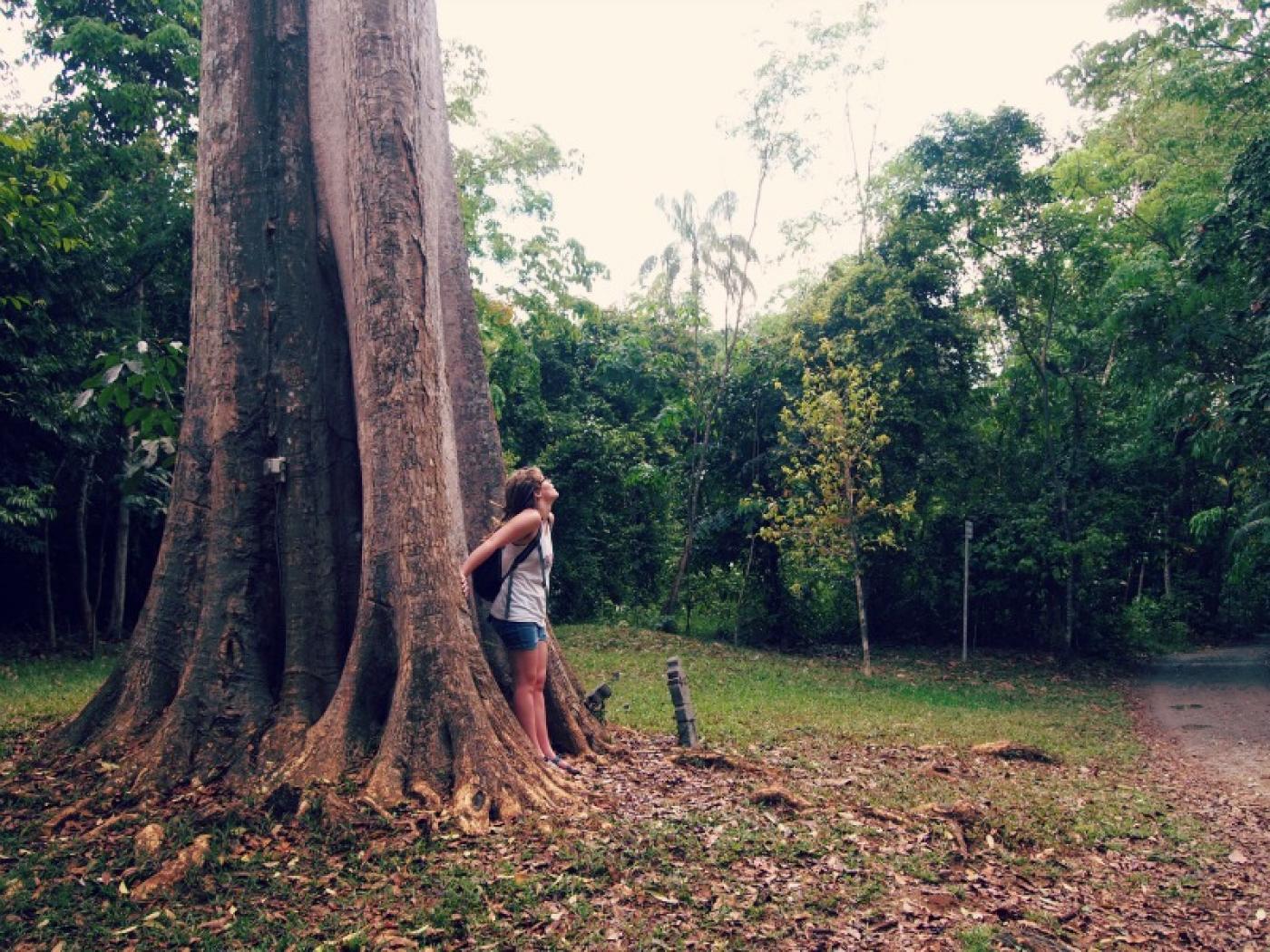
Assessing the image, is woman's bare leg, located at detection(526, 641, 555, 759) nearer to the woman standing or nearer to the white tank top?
the woman standing

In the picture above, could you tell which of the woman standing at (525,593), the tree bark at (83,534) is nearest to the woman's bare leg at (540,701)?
the woman standing at (525,593)

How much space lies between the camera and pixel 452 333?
6.32 m

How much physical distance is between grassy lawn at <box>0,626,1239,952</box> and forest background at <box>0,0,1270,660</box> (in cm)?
791

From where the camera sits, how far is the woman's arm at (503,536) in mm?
5430

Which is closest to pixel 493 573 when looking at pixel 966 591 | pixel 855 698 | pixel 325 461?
pixel 325 461

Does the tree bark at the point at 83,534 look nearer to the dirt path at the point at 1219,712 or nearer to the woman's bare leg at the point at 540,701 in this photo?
the woman's bare leg at the point at 540,701

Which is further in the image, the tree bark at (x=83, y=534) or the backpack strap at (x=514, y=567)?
the tree bark at (x=83, y=534)

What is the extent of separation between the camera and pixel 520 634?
18.1ft

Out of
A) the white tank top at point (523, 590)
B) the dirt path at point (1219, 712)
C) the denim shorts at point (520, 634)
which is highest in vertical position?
the white tank top at point (523, 590)

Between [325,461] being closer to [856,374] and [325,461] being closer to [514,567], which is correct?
[514,567]

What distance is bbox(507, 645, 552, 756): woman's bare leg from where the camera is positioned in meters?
5.58

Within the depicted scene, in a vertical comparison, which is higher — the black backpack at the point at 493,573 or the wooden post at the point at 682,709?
the black backpack at the point at 493,573

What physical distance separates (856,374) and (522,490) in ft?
40.0

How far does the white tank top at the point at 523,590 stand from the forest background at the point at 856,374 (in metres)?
7.62
